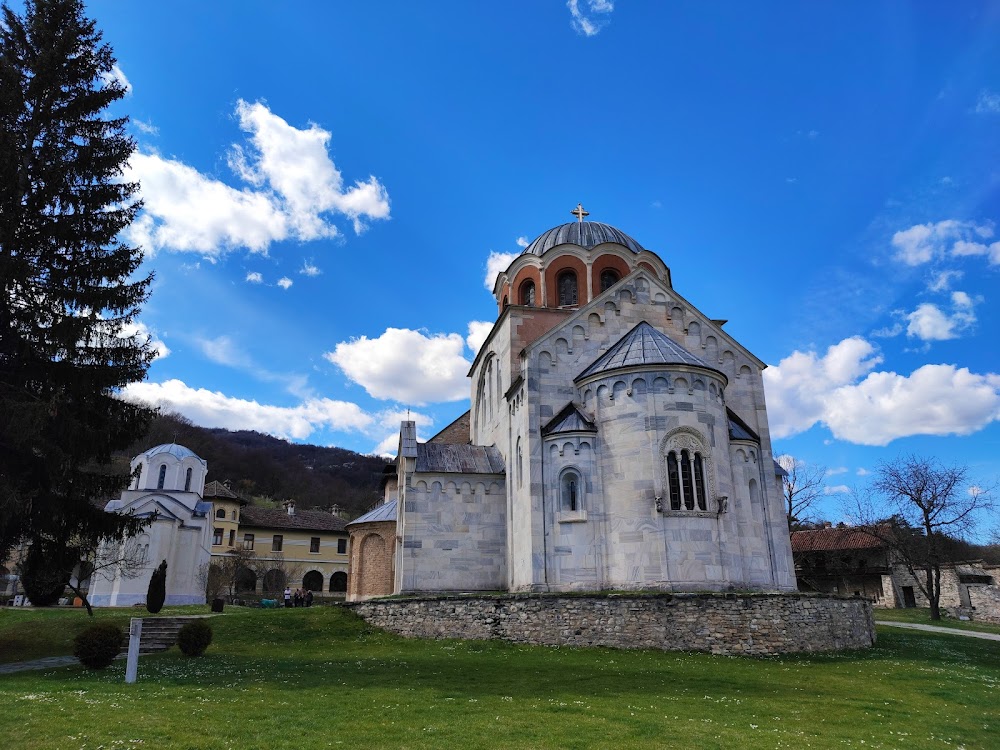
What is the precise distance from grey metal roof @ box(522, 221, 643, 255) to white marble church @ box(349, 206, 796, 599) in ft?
1.90

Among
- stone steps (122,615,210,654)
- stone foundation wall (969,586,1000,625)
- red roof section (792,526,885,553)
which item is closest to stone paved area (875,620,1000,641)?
stone foundation wall (969,586,1000,625)

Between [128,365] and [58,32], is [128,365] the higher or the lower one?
the lower one

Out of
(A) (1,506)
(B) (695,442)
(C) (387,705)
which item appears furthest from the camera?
(B) (695,442)

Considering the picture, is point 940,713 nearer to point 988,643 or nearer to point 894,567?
point 988,643

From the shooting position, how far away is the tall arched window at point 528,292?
26.1 m

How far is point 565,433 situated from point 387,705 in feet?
34.7

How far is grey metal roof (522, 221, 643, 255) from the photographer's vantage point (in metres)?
26.0

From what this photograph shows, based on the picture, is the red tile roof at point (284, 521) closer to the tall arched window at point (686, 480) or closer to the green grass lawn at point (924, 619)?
the green grass lawn at point (924, 619)

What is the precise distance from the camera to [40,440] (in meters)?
12.7

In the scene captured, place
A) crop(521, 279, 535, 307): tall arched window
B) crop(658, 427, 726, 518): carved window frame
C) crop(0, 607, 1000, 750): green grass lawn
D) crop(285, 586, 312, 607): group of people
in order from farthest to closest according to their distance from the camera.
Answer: crop(285, 586, 312, 607): group of people → crop(521, 279, 535, 307): tall arched window → crop(658, 427, 726, 518): carved window frame → crop(0, 607, 1000, 750): green grass lawn

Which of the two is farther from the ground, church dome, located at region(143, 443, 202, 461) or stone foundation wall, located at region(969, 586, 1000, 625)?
church dome, located at region(143, 443, 202, 461)

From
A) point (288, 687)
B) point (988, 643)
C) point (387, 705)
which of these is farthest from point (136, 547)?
point (988, 643)

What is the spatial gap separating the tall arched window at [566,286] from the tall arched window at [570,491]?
8.24m

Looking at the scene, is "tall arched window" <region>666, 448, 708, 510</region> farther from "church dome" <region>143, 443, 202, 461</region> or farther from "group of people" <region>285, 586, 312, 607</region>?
"church dome" <region>143, 443, 202, 461</region>
